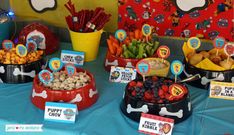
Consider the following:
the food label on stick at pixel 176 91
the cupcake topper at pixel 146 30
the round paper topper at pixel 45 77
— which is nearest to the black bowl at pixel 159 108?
the food label on stick at pixel 176 91

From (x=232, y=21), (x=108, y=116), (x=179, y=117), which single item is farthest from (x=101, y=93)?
(x=232, y=21)

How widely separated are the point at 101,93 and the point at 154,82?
0.28 metres

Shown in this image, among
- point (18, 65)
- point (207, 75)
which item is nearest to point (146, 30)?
point (207, 75)

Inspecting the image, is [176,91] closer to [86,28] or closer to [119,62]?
[119,62]

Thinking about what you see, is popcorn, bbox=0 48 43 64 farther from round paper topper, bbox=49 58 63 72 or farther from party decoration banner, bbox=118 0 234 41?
party decoration banner, bbox=118 0 234 41

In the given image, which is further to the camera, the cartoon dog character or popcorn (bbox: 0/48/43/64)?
the cartoon dog character

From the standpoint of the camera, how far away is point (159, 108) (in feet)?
3.88

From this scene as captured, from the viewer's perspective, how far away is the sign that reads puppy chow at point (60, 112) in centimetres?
122

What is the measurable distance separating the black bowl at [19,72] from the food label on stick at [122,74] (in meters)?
0.33

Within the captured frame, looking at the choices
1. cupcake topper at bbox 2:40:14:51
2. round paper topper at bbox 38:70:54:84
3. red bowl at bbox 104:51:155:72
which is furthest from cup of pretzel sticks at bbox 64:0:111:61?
round paper topper at bbox 38:70:54:84

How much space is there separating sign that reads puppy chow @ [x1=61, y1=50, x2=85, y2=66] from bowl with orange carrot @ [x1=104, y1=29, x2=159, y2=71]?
5.2 inches

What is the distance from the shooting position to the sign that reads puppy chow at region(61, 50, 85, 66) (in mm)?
1690

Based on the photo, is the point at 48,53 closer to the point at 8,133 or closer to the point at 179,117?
the point at 8,133

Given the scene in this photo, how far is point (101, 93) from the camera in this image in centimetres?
145
